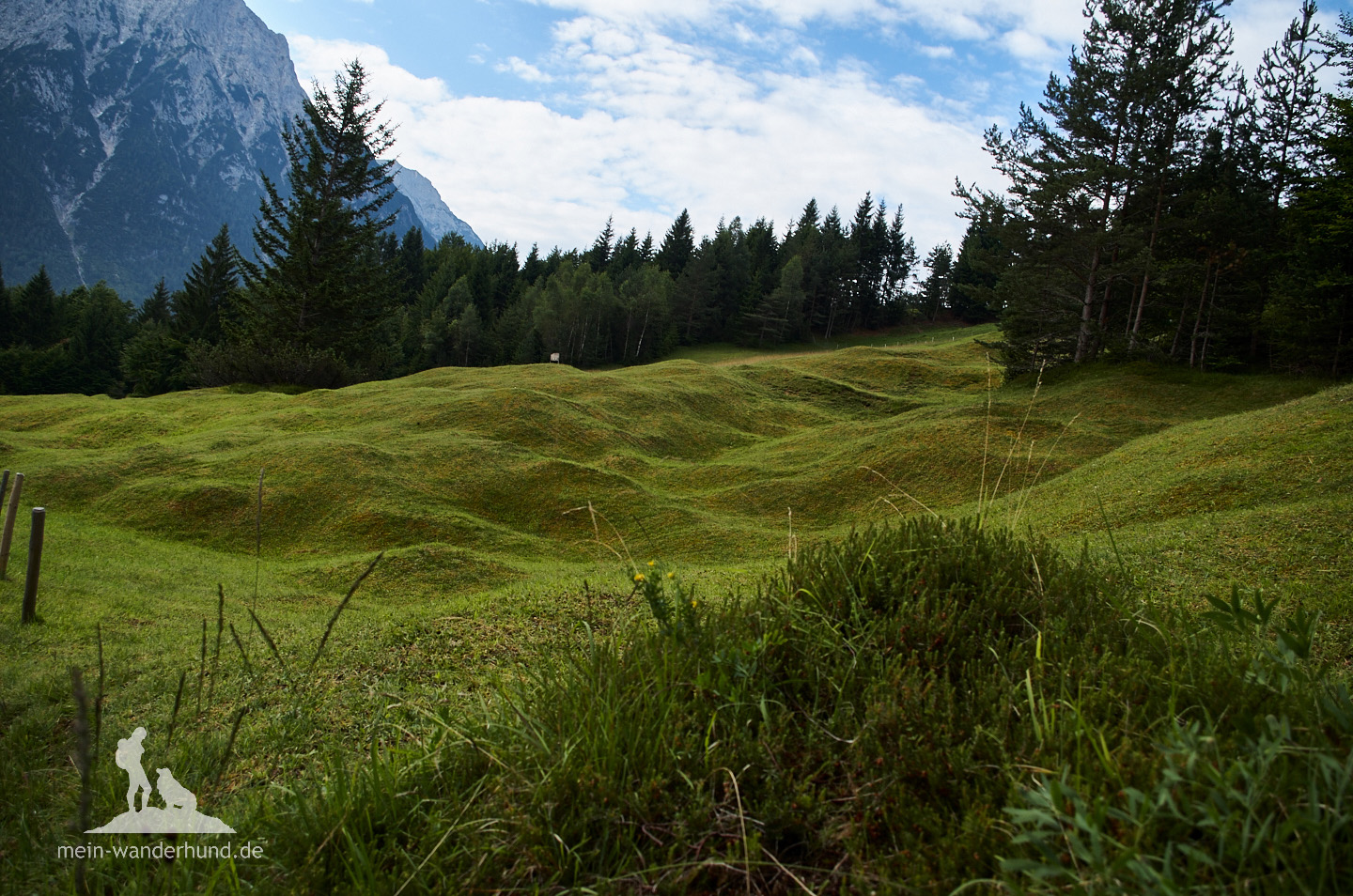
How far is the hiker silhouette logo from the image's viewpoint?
2213 millimetres

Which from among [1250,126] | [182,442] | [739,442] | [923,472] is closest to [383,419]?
[182,442]

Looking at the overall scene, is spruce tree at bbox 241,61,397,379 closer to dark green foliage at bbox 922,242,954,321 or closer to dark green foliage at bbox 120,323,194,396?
dark green foliage at bbox 120,323,194,396

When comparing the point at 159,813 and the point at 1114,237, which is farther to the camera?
the point at 1114,237

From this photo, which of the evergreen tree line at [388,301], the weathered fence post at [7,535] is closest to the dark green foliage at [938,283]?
the evergreen tree line at [388,301]

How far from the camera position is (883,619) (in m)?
2.55

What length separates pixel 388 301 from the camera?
4609 centimetres

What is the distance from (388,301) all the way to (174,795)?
158ft

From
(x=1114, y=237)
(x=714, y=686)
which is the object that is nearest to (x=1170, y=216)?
(x=1114, y=237)

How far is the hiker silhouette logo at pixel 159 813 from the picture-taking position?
2.21 meters

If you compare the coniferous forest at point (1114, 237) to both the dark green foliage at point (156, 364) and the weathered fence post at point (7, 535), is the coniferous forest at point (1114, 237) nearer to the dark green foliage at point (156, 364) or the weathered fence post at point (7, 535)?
the dark green foliage at point (156, 364)

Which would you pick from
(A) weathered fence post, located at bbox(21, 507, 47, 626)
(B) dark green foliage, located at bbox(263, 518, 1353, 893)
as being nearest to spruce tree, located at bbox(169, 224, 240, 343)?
(A) weathered fence post, located at bbox(21, 507, 47, 626)

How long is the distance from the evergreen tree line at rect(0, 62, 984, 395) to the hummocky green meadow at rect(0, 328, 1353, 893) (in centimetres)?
2500

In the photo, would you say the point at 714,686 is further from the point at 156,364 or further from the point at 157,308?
the point at 157,308

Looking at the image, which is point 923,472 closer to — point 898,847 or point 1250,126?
point 898,847
